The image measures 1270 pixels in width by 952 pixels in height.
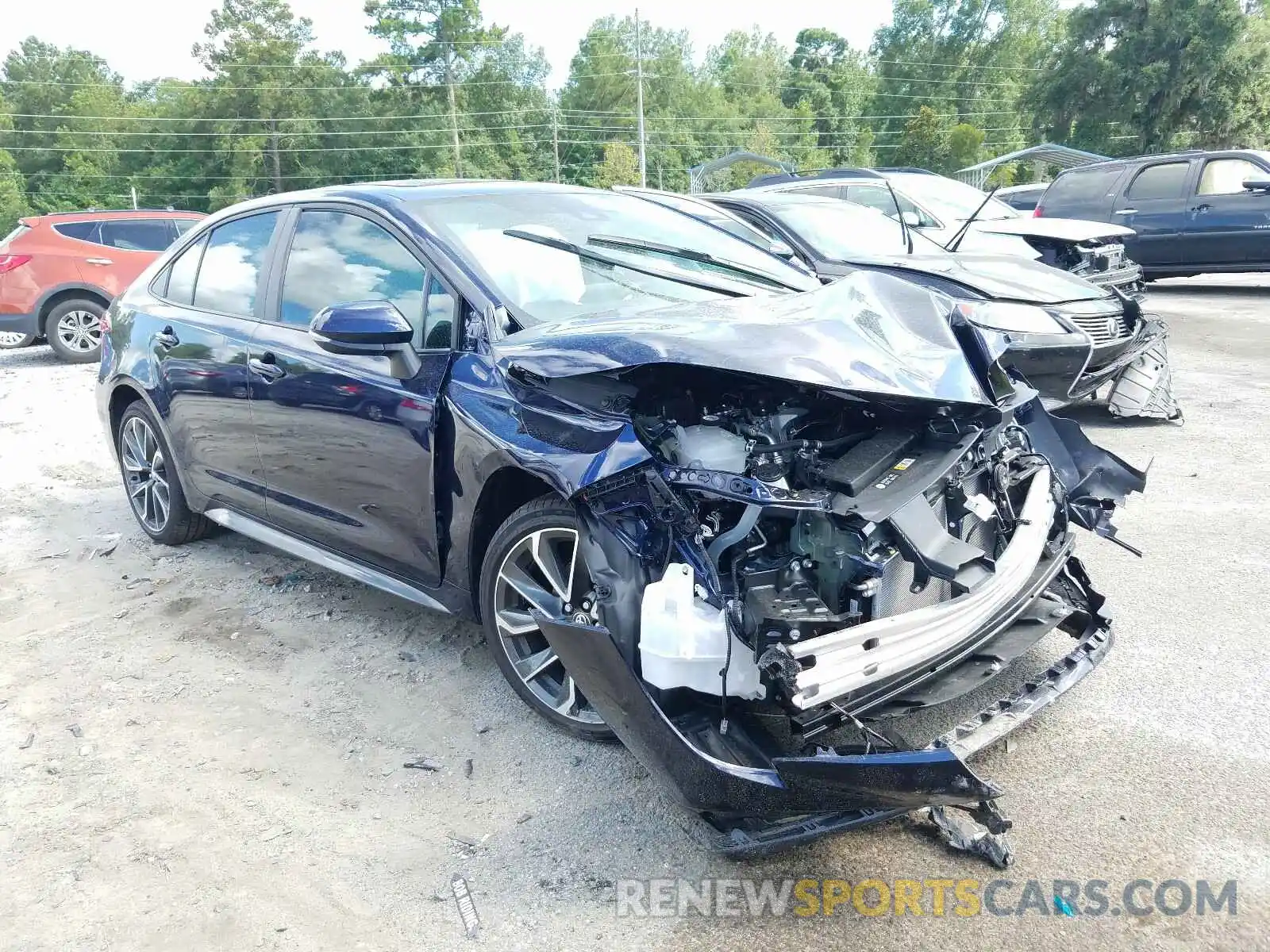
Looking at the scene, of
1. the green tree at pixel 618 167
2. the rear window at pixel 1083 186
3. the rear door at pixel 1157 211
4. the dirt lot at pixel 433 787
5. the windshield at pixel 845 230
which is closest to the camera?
the dirt lot at pixel 433 787

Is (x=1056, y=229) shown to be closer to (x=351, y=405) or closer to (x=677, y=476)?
(x=351, y=405)

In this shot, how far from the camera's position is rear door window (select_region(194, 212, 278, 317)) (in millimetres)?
4156

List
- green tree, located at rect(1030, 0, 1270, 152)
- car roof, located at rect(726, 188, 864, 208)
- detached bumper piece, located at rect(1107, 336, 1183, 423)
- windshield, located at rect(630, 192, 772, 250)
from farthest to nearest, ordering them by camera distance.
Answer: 1. green tree, located at rect(1030, 0, 1270, 152)
2. car roof, located at rect(726, 188, 864, 208)
3. detached bumper piece, located at rect(1107, 336, 1183, 423)
4. windshield, located at rect(630, 192, 772, 250)

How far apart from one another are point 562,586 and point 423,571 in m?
0.71

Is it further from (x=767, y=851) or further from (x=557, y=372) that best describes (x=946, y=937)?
(x=557, y=372)

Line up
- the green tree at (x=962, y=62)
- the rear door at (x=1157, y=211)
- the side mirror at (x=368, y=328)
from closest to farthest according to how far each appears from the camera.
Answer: the side mirror at (x=368, y=328), the rear door at (x=1157, y=211), the green tree at (x=962, y=62)

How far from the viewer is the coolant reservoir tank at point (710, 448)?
101 inches

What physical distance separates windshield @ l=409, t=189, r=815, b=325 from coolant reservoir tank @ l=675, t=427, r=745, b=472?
0.64m

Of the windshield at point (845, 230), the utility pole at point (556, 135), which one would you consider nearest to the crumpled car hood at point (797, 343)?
the windshield at point (845, 230)

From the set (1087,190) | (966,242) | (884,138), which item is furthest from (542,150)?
(966,242)

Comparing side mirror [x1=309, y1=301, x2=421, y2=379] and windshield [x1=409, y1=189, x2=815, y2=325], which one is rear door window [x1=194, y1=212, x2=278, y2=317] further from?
side mirror [x1=309, y1=301, x2=421, y2=379]

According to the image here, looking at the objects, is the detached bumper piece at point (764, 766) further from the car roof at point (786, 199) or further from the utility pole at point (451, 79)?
the utility pole at point (451, 79)

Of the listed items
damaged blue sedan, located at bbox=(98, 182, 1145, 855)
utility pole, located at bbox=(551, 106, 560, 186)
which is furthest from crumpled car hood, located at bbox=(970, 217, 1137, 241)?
utility pole, located at bbox=(551, 106, 560, 186)

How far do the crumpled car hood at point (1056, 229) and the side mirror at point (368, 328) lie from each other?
675cm
